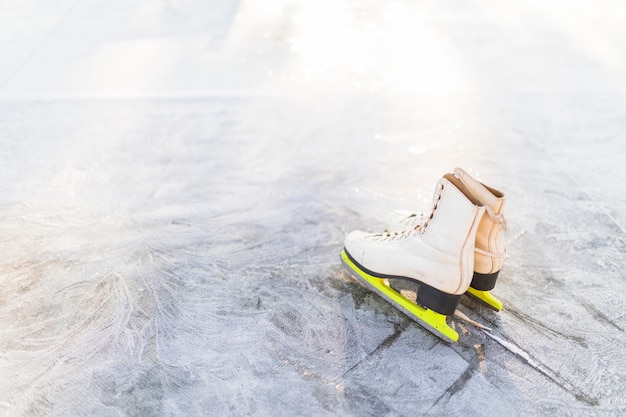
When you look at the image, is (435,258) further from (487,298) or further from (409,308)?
(487,298)

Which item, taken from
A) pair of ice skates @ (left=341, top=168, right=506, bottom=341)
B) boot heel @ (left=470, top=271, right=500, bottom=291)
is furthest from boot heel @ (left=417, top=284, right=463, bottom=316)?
boot heel @ (left=470, top=271, right=500, bottom=291)

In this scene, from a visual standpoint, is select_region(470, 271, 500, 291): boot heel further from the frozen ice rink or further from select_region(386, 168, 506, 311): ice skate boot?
the frozen ice rink

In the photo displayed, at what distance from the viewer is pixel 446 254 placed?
4.61 ft

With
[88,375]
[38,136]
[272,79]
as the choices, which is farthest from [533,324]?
[38,136]

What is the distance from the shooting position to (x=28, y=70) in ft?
10.5

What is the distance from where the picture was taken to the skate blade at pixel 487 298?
1.59m

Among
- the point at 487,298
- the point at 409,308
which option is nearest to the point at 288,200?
the point at 409,308

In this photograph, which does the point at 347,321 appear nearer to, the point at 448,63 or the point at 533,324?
the point at 533,324

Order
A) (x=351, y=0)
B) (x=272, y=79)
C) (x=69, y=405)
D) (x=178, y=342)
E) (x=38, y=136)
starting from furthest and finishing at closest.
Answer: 1. (x=351, y=0)
2. (x=272, y=79)
3. (x=38, y=136)
4. (x=178, y=342)
5. (x=69, y=405)

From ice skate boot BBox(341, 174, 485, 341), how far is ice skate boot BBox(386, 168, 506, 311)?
3 centimetres

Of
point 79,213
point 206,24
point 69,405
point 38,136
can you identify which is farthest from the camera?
point 206,24

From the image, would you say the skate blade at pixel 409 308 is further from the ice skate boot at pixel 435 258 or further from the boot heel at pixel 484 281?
the boot heel at pixel 484 281

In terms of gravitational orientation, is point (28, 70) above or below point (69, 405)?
above

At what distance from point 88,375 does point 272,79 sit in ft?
7.24
